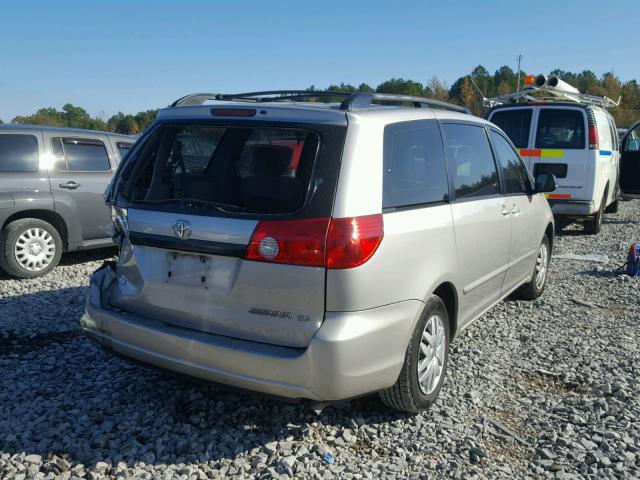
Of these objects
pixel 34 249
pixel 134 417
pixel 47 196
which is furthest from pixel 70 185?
pixel 134 417

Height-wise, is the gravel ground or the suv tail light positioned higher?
the suv tail light

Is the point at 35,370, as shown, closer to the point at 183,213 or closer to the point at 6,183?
the point at 183,213

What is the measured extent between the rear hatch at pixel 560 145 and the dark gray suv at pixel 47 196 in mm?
6660

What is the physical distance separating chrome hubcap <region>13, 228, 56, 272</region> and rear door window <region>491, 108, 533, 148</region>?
727cm

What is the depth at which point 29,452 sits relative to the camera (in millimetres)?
3006

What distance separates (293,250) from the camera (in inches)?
107

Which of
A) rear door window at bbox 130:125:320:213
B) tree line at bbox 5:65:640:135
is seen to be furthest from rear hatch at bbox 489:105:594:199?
tree line at bbox 5:65:640:135

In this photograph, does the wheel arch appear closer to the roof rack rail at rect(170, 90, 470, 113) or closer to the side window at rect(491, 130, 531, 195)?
the roof rack rail at rect(170, 90, 470, 113)

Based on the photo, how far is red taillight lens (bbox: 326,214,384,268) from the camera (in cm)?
271

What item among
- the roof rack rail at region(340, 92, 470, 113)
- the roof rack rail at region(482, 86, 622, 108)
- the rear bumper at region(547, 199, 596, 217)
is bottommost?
the rear bumper at region(547, 199, 596, 217)

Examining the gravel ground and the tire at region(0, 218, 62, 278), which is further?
the tire at region(0, 218, 62, 278)

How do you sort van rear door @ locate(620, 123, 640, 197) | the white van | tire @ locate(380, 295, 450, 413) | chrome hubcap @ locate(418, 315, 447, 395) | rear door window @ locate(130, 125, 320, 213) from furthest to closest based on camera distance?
van rear door @ locate(620, 123, 640, 197)
the white van
chrome hubcap @ locate(418, 315, 447, 395)
tire @ locate(380, 295, 450, 413)
rear door window @ locate(130, 125, 320, 213)

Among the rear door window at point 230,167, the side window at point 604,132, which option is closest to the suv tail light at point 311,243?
the rear door window at point 230,167

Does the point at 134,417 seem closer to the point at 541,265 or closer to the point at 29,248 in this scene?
the point at 29,248
